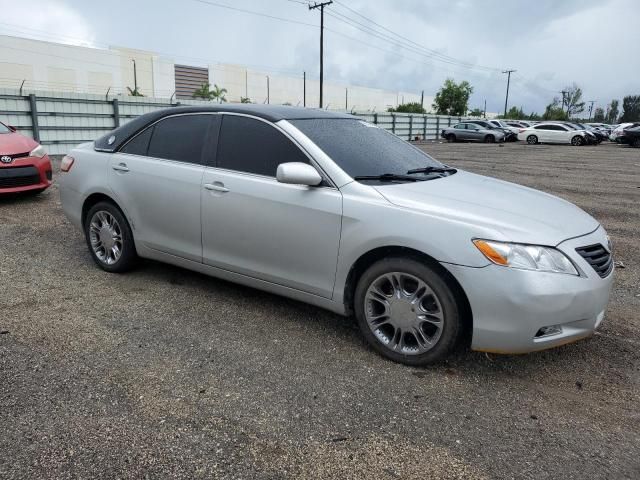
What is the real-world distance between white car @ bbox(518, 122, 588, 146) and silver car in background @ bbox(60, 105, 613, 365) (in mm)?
32732

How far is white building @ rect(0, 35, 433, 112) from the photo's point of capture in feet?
206

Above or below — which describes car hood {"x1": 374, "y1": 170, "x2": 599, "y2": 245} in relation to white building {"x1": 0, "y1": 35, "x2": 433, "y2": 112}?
below

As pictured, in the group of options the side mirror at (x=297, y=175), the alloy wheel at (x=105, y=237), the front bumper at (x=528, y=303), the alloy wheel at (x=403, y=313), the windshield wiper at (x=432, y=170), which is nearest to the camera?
the front bumper at (x=528, y=303)

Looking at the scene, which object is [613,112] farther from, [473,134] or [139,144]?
[139,144]

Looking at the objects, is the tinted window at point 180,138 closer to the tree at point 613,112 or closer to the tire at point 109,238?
the tire at point 109,238

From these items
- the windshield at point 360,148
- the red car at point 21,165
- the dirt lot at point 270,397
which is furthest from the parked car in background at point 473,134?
the windshield at point 360,148

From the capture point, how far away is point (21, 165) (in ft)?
25.1

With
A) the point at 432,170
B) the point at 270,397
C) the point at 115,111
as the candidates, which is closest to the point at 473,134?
the point at 115,111

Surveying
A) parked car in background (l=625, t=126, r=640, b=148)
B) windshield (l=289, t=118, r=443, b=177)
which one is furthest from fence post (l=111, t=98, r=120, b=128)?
parked car in background (l=625, t=126, r=640, b=148)

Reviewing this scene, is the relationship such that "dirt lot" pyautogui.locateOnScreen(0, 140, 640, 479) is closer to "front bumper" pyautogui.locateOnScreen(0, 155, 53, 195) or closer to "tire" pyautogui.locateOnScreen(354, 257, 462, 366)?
"tire" pyautogui.locateOnScreen(354, 257, 462, 366)

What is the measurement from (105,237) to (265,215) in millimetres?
1972

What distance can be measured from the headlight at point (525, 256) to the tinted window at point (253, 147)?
4.49 ft

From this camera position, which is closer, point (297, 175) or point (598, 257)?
point (598, 257)

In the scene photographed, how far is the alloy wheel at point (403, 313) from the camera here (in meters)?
3.06
